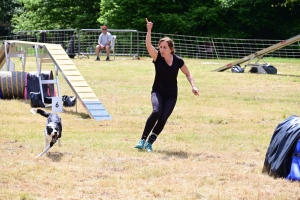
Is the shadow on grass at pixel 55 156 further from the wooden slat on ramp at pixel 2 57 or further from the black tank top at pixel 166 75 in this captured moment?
the wooden slat on ramp at pixel 2 57

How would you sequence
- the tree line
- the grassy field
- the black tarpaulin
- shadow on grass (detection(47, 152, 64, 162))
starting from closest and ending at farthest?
1. the grassy field
2. the black tarpaulin
3. shadow on grass (detection(47, 152, 64, 162))
4. the tree line

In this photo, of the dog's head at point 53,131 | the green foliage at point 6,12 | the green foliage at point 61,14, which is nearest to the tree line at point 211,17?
the green foliage at point 61,14

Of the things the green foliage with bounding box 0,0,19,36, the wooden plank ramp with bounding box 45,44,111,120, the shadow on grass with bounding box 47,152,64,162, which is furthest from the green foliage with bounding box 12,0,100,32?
the shadow on grass with bounding box 47,152,64,162

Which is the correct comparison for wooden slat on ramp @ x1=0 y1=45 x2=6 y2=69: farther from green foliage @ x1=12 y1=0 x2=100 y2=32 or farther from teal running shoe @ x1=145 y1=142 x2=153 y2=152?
green foliage @ x1=12 y1=0 x2=100 y2=32

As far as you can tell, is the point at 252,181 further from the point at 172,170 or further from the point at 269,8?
the point at 269,8

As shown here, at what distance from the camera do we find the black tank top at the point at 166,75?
28.4 ft

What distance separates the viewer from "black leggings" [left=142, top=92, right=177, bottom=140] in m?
8.56

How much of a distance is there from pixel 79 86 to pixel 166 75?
412 centimetres

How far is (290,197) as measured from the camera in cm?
641

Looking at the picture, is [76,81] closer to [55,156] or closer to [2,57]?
[2,57]

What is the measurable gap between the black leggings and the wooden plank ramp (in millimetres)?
3198

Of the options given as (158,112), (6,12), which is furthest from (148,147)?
(6,12)

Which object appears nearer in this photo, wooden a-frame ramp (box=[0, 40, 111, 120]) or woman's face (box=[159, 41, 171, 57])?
woman's face (box=[159, 41, 171, 57])

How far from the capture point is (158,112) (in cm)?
854
